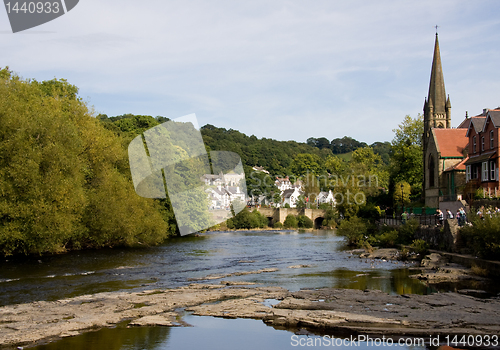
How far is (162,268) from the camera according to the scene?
2538 centimetres

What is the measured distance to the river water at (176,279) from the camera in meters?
11.0

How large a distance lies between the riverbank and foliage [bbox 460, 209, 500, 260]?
5.51 meters

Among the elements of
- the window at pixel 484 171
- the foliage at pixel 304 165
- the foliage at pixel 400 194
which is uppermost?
the foliage at pixel 304 165

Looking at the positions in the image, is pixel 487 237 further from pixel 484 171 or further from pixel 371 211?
pixel 371 211

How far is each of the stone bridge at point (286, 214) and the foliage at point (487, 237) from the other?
231 ft

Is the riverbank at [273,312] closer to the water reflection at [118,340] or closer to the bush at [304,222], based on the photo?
the water reflection at [118,340]

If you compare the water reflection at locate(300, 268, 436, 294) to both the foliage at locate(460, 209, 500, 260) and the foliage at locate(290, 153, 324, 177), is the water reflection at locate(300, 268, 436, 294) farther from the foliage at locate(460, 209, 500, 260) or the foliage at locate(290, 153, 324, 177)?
the foliage at locate(290, 153, 324, 177)

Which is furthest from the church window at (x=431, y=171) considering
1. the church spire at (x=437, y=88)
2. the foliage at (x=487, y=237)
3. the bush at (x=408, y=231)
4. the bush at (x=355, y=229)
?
the foliage at (x=487, y=237)

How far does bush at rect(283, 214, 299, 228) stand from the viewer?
293 ft

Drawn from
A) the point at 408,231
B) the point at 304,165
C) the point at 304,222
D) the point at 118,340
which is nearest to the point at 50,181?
the point at 118,340

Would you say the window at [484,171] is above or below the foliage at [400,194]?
above

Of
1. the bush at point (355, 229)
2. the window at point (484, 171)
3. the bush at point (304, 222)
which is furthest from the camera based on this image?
the bush at point (304, 222)

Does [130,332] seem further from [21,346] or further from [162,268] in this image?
[162,268]

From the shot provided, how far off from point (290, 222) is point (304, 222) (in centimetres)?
390
